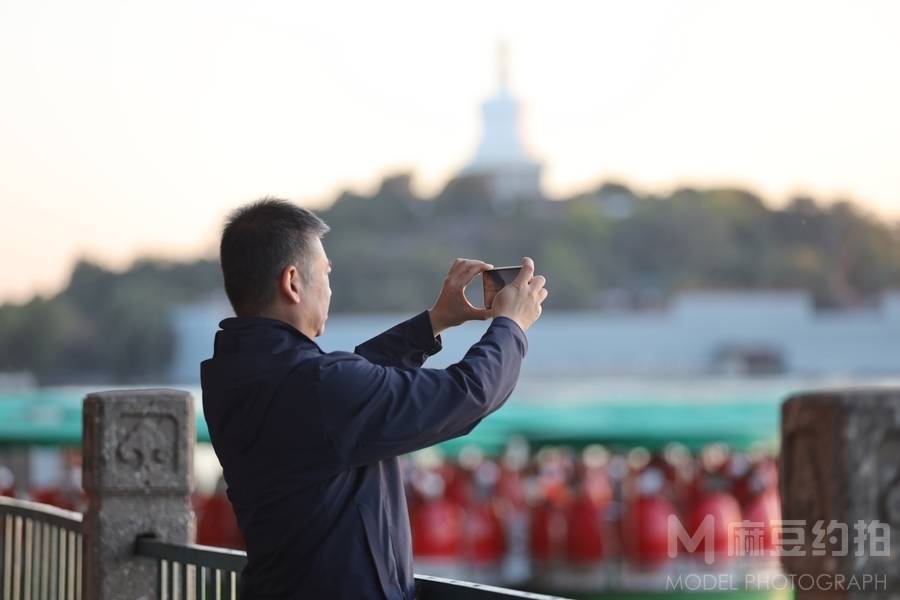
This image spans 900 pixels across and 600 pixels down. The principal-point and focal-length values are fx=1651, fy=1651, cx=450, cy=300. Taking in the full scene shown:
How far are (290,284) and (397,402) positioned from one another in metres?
0.38

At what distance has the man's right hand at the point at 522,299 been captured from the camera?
3.42 metres

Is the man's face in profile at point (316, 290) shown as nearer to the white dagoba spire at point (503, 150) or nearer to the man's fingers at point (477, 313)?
the man's fingers at point (477, 313)

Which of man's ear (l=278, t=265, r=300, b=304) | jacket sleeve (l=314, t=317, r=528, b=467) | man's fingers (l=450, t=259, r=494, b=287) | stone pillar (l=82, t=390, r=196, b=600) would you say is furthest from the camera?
stone pillar (l=82, t=390, r=196, b=600)

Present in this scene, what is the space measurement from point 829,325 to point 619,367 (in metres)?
10.5

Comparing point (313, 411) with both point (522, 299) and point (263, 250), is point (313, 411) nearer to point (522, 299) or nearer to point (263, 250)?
point (263, 250)

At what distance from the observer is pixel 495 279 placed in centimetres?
352

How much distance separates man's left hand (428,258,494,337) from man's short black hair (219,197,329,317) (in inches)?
13.8

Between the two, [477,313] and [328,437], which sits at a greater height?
[477,313]

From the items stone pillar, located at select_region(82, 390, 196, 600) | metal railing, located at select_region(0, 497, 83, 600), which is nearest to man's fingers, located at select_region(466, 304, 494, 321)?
stone pillar, located at select_region(82, 390, 196, 600)

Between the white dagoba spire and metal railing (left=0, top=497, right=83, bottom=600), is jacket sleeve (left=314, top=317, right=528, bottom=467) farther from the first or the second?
the white dagoba spire

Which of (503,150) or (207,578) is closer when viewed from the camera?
(207,578)

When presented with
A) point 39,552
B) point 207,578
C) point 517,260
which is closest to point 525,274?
point 207,578

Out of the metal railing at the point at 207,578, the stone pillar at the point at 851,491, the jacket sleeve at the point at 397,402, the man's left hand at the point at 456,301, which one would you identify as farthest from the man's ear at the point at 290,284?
the stone pillar at the point at 851,491

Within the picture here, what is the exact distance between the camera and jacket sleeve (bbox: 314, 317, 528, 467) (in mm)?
3205
